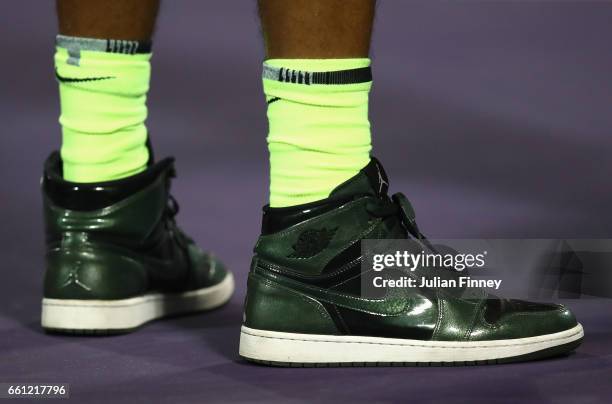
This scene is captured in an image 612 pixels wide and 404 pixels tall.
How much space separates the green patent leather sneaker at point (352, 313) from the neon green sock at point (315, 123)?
25mm

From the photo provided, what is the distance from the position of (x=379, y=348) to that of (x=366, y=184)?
0.74ft

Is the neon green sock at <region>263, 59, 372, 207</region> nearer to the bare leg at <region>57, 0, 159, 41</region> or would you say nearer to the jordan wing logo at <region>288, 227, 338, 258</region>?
the jordan wing logo at <region>288, 227, 338, 258</region>

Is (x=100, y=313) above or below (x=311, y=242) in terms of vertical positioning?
below

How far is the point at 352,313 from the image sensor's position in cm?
172

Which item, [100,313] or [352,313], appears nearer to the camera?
[352,313]

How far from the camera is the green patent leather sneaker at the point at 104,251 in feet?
6.45

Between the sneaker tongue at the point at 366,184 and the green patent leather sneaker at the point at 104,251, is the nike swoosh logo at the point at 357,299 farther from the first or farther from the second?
the green patent leather sneaker at the point at 104,251

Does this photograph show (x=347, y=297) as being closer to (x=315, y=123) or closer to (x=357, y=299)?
(x=357, y=299)

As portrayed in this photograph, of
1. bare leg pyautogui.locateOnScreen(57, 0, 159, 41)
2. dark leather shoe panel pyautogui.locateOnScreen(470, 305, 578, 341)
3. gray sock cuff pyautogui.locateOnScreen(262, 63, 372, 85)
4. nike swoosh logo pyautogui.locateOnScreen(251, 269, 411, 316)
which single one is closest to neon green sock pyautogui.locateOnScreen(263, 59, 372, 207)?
gray sock cuff pyautogui.locateOnScreen(262, 63, 372, 85)

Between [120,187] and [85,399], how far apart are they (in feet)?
1.76

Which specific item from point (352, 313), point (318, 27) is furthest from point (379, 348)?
point (318, 27)

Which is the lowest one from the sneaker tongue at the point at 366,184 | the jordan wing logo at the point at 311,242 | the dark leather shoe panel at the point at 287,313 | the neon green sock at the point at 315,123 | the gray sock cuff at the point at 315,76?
the dark leather shoe panel at the point at 287,313

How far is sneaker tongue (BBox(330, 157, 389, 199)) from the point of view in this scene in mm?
1730

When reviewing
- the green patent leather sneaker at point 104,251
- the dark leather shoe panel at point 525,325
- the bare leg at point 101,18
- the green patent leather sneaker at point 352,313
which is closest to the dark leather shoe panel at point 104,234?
the green patent leather sneaker at point 104,251
